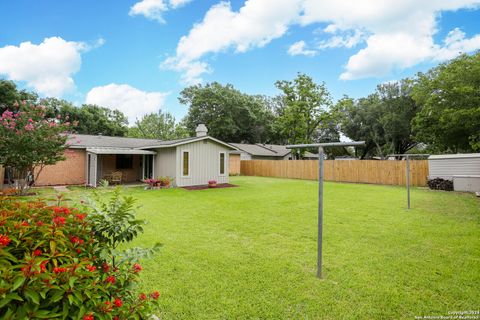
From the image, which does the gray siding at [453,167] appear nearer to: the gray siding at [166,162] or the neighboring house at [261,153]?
the gray siding at [166,162]

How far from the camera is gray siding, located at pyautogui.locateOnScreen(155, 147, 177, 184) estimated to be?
14102 millimetres

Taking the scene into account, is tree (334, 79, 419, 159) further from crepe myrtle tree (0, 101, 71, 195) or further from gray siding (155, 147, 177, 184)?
crepe myrtle tree (0, 101, 71, 195)

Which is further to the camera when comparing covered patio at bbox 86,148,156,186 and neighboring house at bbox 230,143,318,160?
neighboring house at bbox 230,143,318,160

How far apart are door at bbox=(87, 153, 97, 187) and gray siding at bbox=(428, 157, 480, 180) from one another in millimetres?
18347

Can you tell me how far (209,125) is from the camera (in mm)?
38344

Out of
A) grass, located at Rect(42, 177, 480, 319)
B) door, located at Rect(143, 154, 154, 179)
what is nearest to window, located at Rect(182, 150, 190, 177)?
door, located at Rect(143, 154, 154, 179)

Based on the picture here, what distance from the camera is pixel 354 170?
17.6 meters

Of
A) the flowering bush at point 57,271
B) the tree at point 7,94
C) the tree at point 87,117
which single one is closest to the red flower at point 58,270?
the flowering bush at point 57,271

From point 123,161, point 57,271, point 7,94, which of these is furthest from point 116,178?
point 7,94

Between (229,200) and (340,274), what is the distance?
653cm

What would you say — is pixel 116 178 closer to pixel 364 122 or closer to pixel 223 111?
pixel 223 111

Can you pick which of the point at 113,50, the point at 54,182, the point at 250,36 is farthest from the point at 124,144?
the point at 250,36

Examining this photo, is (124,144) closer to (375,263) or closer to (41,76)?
(41,76)

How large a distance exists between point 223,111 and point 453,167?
98.9 feet
